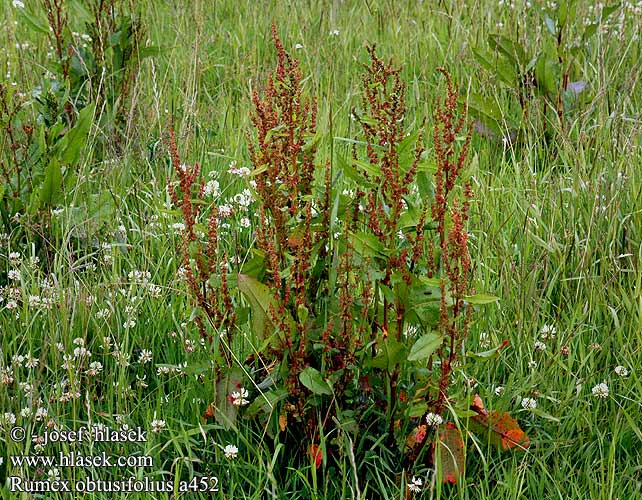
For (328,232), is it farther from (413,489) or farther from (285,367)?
(413,489)

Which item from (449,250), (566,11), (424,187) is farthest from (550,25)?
(449,250)

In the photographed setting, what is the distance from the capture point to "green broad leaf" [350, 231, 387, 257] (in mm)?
2127

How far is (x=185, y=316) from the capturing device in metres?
2.69

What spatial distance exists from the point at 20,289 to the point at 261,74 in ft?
6.22

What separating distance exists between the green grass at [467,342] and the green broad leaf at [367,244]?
23cm

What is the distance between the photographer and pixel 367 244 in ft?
7.01

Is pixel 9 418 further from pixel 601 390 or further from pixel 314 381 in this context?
pixel 601 390

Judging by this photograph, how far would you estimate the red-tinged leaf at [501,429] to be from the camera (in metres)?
2.27

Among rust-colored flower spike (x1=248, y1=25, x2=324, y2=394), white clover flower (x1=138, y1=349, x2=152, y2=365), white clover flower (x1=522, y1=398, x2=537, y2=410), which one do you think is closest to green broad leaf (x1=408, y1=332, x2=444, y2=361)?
rust-colored flower spike (x1=248, y1=25, x2=324, y2=394)

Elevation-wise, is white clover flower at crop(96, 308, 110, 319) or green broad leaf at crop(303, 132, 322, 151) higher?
green broad leaf at crop(303, 132, 322, 151)

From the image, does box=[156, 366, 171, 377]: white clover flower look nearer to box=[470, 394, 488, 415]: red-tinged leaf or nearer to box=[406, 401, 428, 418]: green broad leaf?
box=[406, 401, 428, 418]: green broad leaf

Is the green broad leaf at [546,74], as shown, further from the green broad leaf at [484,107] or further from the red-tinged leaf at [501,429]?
the red-tinged leaf at [501,429]

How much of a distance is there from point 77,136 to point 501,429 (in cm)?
179

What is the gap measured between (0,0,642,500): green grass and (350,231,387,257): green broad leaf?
226mm
